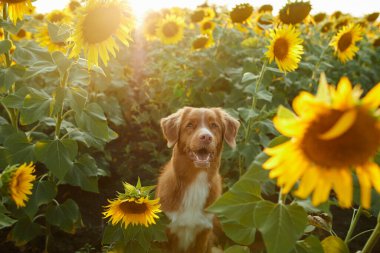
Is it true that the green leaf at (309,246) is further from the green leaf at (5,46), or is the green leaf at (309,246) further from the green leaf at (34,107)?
the green leaf at (5,46)

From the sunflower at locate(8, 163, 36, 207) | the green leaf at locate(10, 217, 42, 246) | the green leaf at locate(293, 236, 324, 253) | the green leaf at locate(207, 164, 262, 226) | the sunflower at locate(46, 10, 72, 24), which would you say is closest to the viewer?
the green leaf at locate(207, 164, 262, 226)

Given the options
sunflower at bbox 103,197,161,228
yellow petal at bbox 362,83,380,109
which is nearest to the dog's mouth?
sunflower at bbox 103,197,161,228

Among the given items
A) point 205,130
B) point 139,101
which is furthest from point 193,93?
point 205,130

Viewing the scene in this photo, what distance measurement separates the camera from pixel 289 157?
1.08 m

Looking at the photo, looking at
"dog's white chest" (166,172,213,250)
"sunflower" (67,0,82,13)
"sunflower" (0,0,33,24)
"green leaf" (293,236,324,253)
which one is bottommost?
"dog's white chest" (166,172,213,250)

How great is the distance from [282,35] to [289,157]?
98.4 inches

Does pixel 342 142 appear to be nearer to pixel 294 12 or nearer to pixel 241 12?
pixel 294 12

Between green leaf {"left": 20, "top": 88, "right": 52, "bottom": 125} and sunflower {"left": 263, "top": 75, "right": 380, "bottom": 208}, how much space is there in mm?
1917

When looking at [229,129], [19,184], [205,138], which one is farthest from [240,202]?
[229,129]

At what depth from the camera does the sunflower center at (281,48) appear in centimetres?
341

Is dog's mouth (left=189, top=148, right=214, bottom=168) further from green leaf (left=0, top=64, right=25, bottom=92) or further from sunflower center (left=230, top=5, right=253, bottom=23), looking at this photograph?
sunflower center (left=230, top=5, right=253, bottom=23)

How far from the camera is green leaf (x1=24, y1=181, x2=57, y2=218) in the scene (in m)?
2.86

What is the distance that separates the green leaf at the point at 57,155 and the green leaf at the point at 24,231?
0.74 meters

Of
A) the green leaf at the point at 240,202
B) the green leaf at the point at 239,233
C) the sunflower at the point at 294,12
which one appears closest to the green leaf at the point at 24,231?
the green leaf at the point at 239,233
